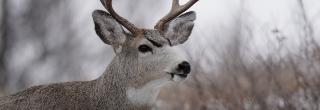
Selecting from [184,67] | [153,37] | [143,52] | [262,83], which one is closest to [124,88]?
[143,52]

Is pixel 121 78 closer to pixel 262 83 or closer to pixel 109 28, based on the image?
pixel 109 28

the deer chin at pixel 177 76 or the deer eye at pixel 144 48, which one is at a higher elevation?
the deer eye at pixel 144 48

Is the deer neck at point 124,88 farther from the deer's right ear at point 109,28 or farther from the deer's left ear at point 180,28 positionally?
the deer's left ear at point 180,28

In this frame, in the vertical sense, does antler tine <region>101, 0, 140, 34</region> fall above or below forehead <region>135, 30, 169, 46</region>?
above

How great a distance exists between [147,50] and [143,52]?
0.04 metres

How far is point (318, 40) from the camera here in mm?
10055

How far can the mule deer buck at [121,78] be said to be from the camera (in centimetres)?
803

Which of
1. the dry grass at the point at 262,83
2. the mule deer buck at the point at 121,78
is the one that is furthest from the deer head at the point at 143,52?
the dry grass at the point at 262,83

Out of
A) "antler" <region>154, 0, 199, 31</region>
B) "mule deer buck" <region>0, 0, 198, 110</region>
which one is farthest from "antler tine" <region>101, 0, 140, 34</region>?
"antler" <region>154, 0, 199, 31</region>

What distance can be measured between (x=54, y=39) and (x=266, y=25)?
12.6 metres

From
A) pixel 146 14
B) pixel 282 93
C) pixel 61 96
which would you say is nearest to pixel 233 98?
pixel 282 93

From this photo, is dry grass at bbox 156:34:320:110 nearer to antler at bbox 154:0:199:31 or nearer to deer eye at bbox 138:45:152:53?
antler at bbox 154:0:199:31

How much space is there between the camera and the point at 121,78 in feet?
26.9

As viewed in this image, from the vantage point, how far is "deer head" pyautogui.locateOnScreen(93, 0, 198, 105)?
7.96 metres
